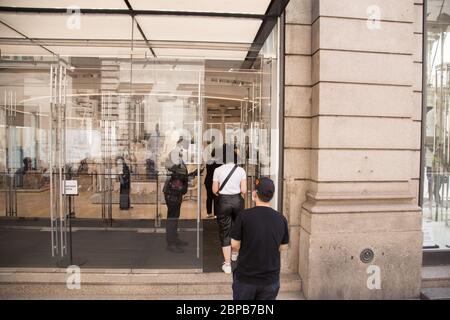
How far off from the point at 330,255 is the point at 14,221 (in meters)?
7.23

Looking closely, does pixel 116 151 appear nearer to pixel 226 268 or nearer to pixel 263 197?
pixel 226 268

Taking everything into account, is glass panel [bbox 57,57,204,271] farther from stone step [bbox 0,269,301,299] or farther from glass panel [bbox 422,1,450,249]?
glass panel [bbox 422,1,450,249]

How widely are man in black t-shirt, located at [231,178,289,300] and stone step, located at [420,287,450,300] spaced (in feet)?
10.0

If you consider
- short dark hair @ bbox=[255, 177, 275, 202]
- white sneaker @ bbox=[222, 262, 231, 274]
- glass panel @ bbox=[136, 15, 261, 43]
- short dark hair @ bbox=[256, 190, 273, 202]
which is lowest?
white sneaker @ bbox=[222, 262, 231, 274]

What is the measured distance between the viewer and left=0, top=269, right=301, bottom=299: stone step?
15.1ft

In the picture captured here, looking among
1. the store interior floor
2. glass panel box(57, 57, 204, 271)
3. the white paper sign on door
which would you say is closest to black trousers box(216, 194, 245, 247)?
the store interior floor

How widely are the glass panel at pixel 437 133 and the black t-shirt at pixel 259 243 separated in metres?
3.89

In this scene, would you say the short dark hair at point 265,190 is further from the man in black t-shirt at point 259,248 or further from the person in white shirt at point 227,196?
the person in white shirt at point 227,196

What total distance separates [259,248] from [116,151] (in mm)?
7433

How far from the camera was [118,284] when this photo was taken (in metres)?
4.69

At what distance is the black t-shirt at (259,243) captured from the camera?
2.85 meters

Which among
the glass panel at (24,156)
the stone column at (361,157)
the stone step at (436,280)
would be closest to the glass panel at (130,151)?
the glass panel at (24,156)

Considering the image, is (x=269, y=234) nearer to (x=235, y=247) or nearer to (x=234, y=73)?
(x=235, y=247)
